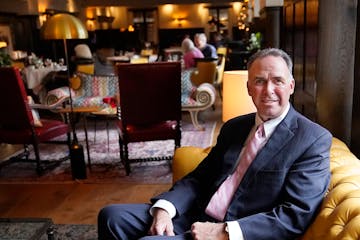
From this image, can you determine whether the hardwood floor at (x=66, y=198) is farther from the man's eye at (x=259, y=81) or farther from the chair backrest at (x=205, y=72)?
the chair backrest at (x=205, y=72)

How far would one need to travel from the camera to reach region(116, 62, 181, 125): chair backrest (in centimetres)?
349

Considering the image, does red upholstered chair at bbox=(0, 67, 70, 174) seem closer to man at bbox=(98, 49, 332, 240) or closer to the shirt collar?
man at bbox=(98, 49, 332, 240)

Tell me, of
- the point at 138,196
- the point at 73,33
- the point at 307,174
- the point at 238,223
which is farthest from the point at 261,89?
the point at 73,33

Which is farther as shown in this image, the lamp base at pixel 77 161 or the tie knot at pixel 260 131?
the lamp base at pixel 77 161

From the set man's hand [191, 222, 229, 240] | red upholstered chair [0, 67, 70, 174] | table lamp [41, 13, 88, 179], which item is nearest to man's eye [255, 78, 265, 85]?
man's hand [191, 222, 229, 240]

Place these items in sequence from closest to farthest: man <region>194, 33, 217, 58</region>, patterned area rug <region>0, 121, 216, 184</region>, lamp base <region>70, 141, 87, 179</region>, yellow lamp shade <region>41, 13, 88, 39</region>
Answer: yellow lamp shade <region>41, 13, 88, 39</region>
lamp base <region>70, 141, 87, 179</region>
patterned area rug <region>0, 121, 216, 184</region>
man <region>194, 33, 217, 58</region>

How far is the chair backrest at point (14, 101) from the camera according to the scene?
11.4 feet

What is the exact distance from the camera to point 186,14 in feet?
53.1

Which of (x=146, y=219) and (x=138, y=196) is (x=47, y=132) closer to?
(x=138, y=196)

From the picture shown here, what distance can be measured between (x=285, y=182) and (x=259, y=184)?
0.32 feet

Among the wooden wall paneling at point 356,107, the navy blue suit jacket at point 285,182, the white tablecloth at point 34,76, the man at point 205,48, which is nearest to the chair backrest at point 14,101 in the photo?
the navy blue suit jacket at point 285,182

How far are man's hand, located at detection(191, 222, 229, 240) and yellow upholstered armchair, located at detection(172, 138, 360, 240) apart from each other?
0.28 metres

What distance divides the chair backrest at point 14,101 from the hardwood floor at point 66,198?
23.1 inches

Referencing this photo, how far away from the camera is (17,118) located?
11.9ft
